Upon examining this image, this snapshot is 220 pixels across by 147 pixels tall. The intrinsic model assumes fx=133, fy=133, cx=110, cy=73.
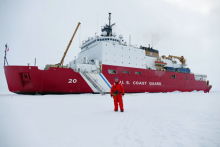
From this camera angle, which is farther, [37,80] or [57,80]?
[57,80]

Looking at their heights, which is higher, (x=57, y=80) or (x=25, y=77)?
(x=25, y=77)

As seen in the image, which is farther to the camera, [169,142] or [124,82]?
[124,82]

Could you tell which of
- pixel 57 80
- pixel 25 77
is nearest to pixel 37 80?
pixel 25 77

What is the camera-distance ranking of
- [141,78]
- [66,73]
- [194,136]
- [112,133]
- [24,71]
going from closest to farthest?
[194,136]
[112,133]
[24,71]
[66,73]
[141,78]

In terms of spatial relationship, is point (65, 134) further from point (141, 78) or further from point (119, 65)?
point (141, 78)

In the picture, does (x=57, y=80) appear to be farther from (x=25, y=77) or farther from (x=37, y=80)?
(x=25, y=77)

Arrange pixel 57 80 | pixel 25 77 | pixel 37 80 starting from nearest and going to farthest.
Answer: pixel 25 77, pixel 37 80, pixel 57 80

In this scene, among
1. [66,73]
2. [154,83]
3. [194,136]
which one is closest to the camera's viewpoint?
[194,136]

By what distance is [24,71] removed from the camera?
9992mm

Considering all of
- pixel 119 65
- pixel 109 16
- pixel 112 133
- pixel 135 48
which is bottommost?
pixel 112 133

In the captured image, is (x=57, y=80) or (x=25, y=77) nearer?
(x=25, y=77)

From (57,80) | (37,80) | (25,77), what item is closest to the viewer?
(25,77)

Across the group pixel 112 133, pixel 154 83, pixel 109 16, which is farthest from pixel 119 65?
pixel 112 133

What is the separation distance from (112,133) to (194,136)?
135cm
